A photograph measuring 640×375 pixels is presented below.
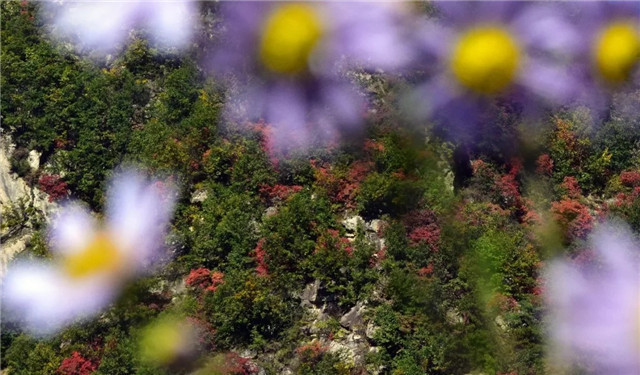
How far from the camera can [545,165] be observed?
652 centimetres

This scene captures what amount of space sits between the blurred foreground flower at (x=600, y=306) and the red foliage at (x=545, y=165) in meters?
0.92

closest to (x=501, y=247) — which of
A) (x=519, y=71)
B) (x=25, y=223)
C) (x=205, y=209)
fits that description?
(x=519, y=71)

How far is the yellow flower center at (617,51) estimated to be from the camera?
648 cm

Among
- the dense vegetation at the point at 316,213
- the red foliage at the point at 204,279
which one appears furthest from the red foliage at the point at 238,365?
the red foliage at the point at 204,279

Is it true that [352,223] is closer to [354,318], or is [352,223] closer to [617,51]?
[354,318]

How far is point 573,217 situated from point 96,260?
5305mm

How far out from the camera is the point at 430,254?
5.94 meters

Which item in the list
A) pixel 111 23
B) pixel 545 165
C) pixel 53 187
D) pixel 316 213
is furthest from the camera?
pixel 111 23

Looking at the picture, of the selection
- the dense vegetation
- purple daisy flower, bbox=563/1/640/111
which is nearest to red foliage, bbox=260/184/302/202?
the dense vegetation

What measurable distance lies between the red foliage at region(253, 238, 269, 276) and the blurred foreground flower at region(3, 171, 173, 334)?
3.53 feet

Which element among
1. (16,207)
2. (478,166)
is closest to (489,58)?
(478,166)

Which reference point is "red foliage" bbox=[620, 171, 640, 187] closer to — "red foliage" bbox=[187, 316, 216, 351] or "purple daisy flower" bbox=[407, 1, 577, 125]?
"purple daisy flower" bbox=[407, 1, 577, 125]

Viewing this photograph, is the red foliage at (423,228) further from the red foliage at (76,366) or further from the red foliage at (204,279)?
the red foliage at (76,366)

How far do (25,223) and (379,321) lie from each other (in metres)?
4.14
